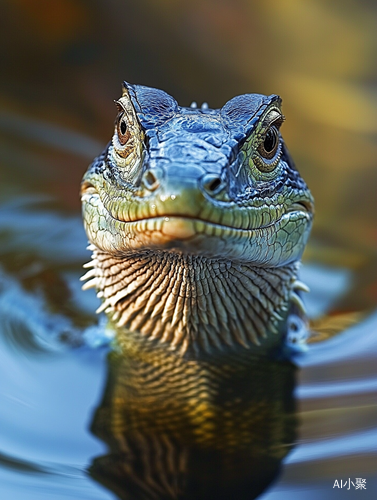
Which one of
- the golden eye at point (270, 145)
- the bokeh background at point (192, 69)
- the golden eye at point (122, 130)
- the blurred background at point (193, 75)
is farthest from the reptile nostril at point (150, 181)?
the bokeh background at point (192, 69)

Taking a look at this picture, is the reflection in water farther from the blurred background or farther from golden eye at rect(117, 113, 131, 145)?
the blurred background

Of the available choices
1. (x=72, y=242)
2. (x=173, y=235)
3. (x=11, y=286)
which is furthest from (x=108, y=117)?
(x=173, y=235)

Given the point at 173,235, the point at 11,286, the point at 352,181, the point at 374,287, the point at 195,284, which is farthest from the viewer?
the point at 352,181

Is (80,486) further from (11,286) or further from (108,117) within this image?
(108,117)

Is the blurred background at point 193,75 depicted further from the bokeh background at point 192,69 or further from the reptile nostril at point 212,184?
the reptile nostril at point 212,184

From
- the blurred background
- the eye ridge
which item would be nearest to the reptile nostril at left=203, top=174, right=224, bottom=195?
the eye ridge

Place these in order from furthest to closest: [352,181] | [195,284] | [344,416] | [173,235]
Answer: [352,181] < [344,416] < [195,284] < [173,235]

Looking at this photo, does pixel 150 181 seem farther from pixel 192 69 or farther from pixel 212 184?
pixel 192 69
